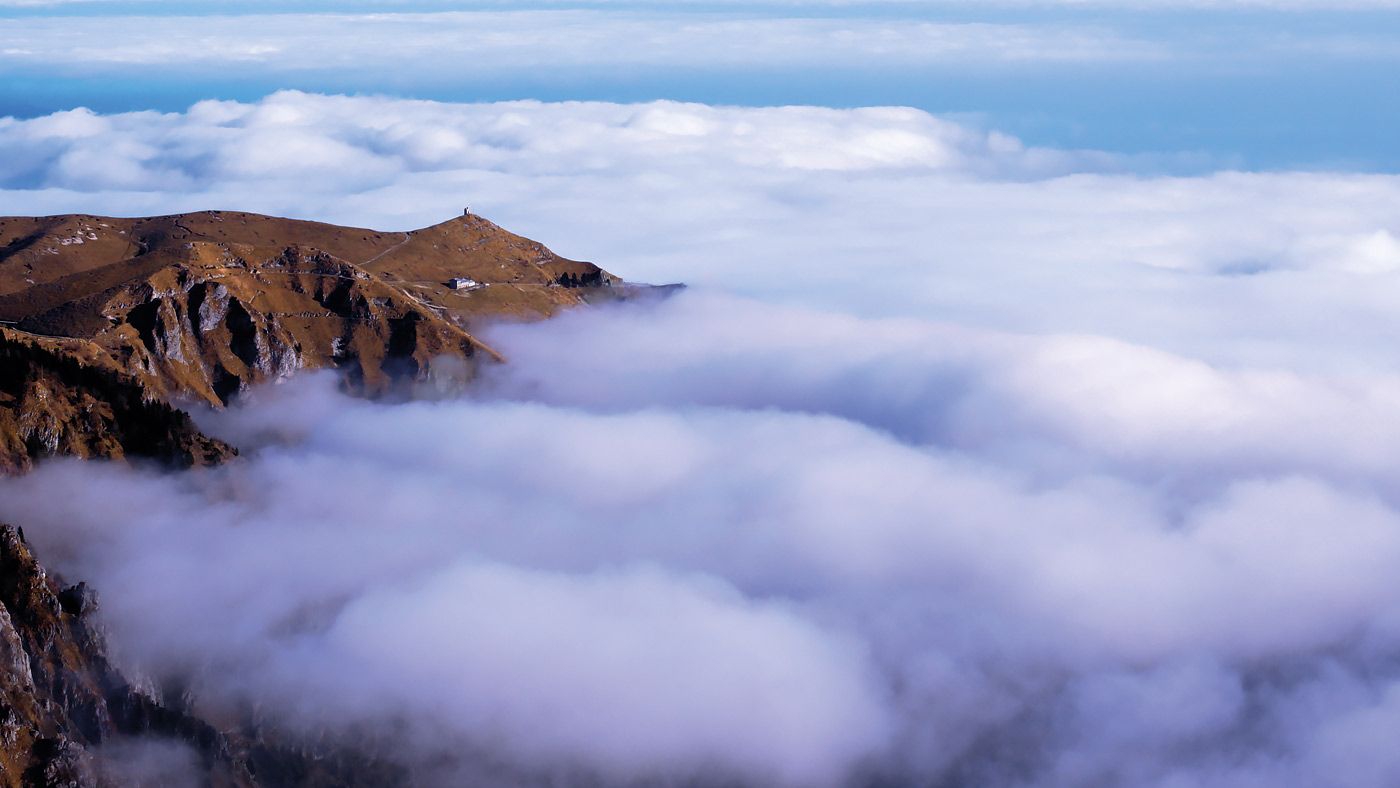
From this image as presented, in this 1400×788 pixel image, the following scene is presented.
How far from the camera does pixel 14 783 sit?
618 ft

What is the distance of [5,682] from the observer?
654 feet

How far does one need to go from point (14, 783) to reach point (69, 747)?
10950 mm

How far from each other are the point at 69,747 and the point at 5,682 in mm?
11767

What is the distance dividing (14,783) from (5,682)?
53.0 feet

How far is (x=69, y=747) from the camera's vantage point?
199 m
